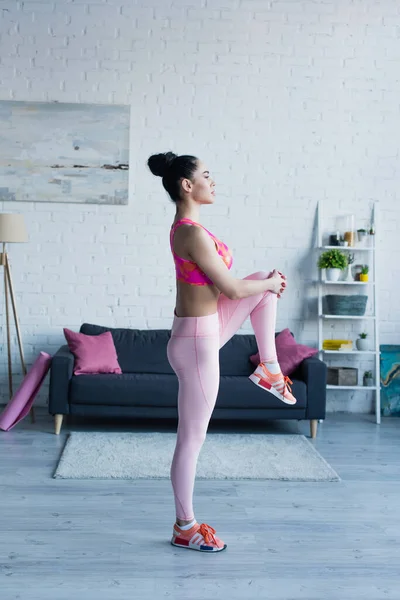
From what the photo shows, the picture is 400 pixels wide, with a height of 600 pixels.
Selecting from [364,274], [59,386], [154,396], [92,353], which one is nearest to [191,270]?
[154,396]

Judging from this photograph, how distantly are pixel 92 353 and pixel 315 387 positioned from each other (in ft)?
5.60

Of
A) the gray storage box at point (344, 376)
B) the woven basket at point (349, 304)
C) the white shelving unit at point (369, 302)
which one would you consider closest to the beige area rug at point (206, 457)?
the gray storage box at point (344, 376)

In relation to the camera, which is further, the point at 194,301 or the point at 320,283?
the point at 320,283

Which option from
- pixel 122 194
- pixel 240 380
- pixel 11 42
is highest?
pixel 11 42

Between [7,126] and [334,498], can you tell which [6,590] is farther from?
[7,126]

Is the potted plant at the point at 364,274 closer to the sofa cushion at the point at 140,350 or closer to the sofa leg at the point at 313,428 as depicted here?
the sofa leg at the point at 313,428

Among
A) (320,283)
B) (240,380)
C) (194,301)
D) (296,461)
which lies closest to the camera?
(194,301)

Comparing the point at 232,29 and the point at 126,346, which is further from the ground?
the point at 232,29

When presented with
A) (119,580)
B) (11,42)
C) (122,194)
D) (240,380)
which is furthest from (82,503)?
(11,42)

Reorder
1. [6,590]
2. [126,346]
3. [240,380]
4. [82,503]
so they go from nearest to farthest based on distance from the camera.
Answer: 1. [6,590]
2. [82,503]
3. [240,380]
4. [126,346]

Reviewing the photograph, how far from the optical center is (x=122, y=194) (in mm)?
6242

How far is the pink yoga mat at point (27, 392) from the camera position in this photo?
5469 millimetres

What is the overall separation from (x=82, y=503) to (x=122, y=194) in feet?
10.4

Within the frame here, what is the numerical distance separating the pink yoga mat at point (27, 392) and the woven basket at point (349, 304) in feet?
7.87
